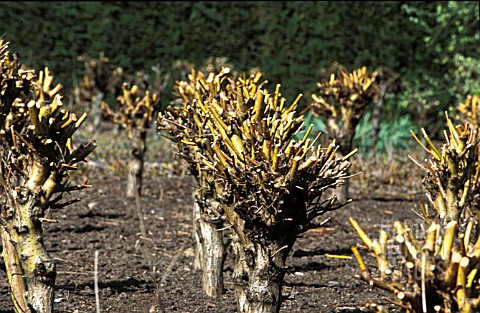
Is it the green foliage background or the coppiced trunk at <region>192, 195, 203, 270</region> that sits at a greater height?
the green foliage background

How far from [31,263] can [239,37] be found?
1021 cm

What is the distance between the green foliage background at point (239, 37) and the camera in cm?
1272

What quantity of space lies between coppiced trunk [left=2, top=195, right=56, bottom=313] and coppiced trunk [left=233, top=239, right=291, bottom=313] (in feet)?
3.21

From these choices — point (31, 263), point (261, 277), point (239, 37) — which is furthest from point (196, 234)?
point (239, 37)

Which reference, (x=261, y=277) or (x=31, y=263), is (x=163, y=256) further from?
(x=261, y=277)

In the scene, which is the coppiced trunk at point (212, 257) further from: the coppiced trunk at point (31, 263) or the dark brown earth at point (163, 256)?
the coppiced trunk at point (31, 263)

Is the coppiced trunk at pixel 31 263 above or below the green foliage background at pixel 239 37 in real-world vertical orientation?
below

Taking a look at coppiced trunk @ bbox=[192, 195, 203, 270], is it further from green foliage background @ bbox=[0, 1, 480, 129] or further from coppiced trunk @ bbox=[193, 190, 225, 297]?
green foliage background @ bbox=[0, 1, 480, 129]

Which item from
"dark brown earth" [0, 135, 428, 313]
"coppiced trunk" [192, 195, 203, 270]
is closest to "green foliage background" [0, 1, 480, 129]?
"dark brown earth" [0, 135, 428, 313]

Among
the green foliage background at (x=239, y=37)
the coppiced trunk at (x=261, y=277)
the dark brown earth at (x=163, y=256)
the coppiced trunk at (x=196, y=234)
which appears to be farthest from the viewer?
the green foliage background at (x=239, y=37)

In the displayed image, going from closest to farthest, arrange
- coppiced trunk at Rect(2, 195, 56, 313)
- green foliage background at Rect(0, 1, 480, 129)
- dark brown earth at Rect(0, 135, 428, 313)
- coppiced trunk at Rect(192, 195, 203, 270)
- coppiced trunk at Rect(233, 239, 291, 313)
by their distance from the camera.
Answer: coppiced trunk at Rect(233, 239, 291, 313), coppiced trunk at Rect(2, 195, 56, 313), dark brown earth at Rect(0, 135, 428, 313), coppiced trunk at Rect(192, 195, 203, 270), green foliage background at Rect(0, 1, 480, 129)

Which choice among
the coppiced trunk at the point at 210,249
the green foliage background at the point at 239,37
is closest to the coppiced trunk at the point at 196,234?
the coppiced trunk at the point at 210,249

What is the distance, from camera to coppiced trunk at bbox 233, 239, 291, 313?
11.3ft

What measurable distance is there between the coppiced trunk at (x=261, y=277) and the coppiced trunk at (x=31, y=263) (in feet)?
3.21
